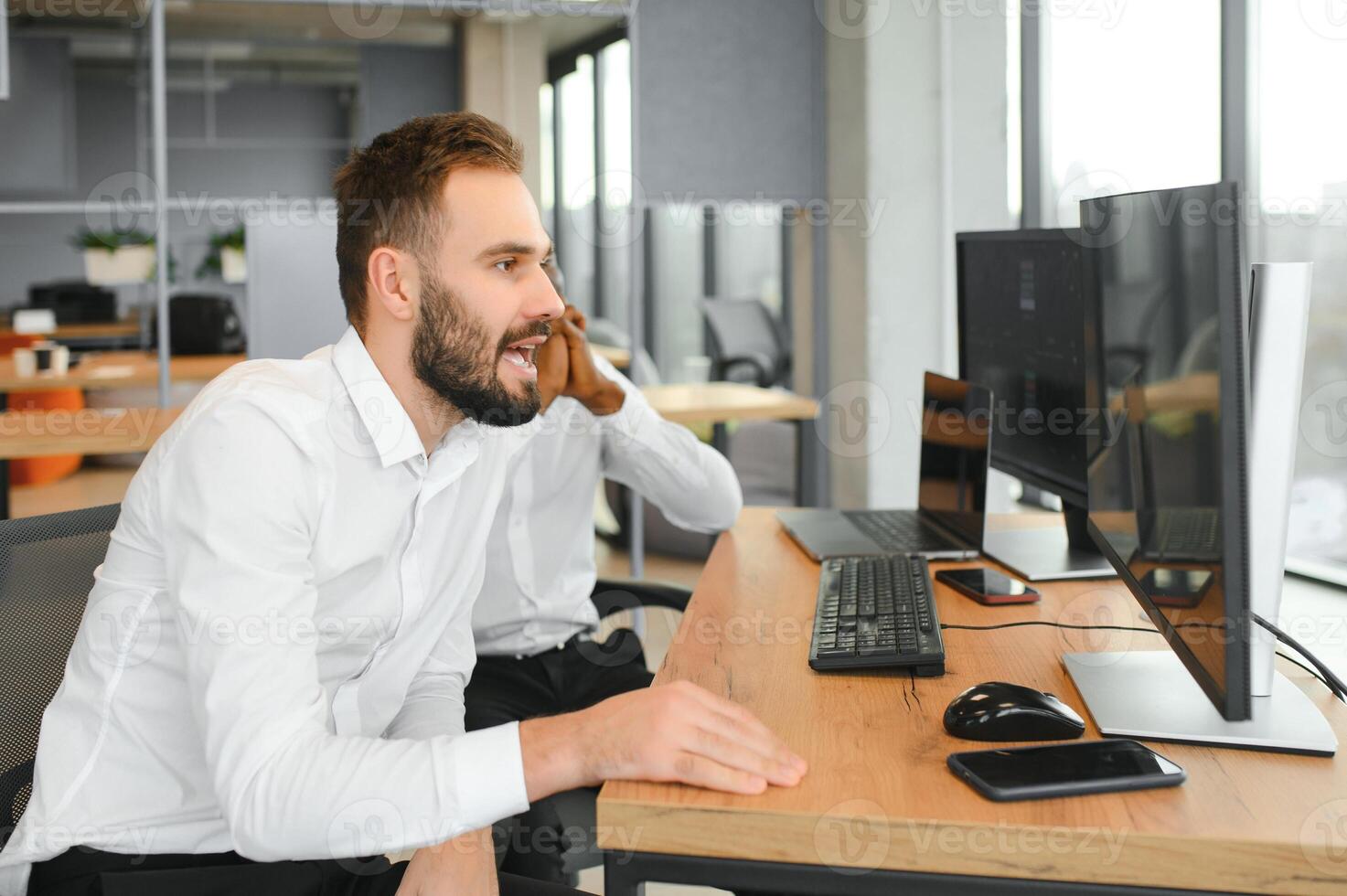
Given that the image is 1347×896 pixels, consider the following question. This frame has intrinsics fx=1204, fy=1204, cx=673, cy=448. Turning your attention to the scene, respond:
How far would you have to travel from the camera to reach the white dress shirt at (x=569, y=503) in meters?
2.02

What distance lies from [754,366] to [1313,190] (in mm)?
3678

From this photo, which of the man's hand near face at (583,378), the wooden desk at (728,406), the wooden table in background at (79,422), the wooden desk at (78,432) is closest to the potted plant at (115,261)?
the wooden table in background at (79,422)

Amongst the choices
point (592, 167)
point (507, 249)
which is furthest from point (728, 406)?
point (592, 167)

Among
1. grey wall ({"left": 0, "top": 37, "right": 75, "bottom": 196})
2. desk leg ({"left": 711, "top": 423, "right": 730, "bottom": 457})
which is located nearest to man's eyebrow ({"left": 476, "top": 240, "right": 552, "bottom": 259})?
desk leg ({"left": 711, "top": 423, "right": 730, "bottom": 457})

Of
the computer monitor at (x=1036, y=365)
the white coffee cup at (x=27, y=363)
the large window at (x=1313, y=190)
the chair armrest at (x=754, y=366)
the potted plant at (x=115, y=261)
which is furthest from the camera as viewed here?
the chair armrest at (x=754, y=366)

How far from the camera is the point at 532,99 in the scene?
6246mm

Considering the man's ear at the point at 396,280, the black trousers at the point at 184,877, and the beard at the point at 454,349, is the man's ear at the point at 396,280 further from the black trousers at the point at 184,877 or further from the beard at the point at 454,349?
the black trousers at the point at 184,877

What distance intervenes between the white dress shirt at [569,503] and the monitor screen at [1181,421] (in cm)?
88

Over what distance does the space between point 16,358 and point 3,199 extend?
4.76 meters

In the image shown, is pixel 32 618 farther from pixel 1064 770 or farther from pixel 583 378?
pixel 1064 770

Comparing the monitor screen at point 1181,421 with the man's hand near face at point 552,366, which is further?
the man's hand near face at point 552,366

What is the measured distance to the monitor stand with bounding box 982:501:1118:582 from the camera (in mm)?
1690

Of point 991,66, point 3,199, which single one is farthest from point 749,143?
point 3,199

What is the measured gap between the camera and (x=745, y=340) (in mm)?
7047
